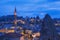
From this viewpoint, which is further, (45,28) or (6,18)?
(6,18)

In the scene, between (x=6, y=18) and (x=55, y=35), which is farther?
(x=6, y=18)

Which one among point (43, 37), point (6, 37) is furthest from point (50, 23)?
point (6, 37)

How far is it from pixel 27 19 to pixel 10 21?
439 centimetres

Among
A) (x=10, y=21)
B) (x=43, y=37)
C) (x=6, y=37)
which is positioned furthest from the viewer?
(x=10, y=21)

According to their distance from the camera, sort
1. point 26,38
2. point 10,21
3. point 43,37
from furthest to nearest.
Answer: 1. point 10,21
2. point 26,38
3. point 43,37

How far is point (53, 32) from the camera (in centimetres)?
895

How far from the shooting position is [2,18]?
5709 centimetres

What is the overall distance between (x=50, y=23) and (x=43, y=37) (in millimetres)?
764

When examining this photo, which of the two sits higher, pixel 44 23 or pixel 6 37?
pixel 44 23

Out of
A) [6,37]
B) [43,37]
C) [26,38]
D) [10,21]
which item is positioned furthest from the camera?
[10,21]

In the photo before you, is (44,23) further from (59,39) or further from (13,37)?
(13,37)

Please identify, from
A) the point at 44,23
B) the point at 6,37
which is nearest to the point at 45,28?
the point at 44,23

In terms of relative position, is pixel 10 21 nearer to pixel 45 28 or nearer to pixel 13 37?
pixel 13 37

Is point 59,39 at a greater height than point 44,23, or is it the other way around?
point 44,23
